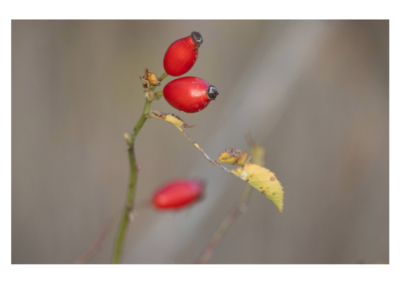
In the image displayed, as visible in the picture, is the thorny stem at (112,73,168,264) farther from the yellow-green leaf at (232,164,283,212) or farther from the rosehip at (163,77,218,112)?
the yellow-green leaf at (232,164,283,212)

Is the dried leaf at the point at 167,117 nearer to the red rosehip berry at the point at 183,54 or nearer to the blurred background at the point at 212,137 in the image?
the red rosehip berry at the point at 183,54

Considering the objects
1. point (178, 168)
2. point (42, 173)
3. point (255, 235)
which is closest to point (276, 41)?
point (178, 168)

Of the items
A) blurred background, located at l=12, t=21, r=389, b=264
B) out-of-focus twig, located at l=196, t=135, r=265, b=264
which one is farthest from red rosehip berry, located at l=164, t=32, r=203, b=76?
blurred background, located at l=12, t=21, r=389, b=264

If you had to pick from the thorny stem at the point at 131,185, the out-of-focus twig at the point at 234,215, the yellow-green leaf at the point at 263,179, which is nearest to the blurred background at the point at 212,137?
the out-of-focus twig at the point at 234,215

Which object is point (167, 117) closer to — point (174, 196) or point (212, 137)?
point (174, 196)

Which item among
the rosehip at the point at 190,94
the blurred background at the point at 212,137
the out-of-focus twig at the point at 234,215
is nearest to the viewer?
the rosehip at the point at 190,94

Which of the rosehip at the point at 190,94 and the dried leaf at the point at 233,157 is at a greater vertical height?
the rosehip at the point at 190,94
